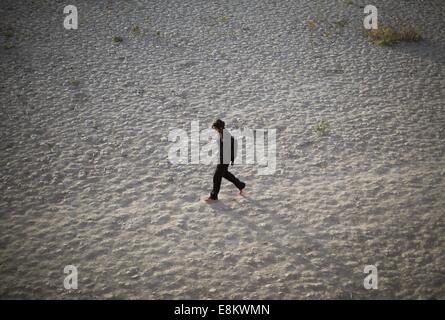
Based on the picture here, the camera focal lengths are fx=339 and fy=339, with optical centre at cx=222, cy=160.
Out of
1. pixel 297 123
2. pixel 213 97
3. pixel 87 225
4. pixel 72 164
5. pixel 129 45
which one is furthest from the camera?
pixel 129 45

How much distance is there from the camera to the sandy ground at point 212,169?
5.24m

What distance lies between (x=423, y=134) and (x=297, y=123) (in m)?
2.93

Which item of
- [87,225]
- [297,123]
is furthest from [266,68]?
[87,225]

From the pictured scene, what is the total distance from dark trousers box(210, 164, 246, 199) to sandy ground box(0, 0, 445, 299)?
0.30m

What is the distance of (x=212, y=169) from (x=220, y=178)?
3.68 feet

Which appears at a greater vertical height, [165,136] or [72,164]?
[165,136]

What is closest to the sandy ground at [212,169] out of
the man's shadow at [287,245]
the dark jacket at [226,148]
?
the man's shadow at [287,245]

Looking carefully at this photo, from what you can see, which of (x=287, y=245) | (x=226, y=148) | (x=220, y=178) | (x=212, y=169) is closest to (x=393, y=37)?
(x=212, y=169)

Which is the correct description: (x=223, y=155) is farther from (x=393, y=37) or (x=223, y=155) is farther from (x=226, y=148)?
(x=393, y=37)

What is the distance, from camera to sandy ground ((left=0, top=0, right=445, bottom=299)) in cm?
524

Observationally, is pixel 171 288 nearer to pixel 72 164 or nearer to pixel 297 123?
pixel 72 164

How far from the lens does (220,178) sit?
639cm

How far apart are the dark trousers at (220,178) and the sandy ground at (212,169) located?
0.99 ft
